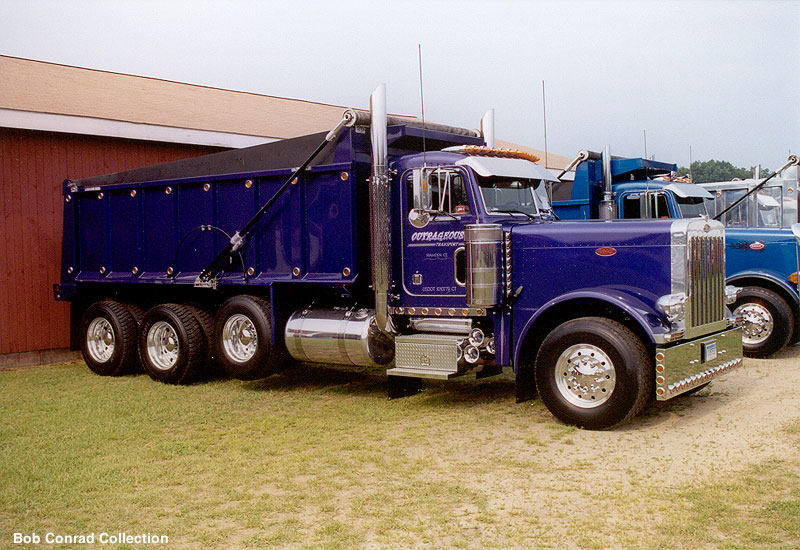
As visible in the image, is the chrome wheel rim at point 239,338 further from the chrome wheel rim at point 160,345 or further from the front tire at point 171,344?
the chrome wheel rim at point 160,345

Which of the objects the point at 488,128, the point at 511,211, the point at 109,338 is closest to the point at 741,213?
the point at 488,128

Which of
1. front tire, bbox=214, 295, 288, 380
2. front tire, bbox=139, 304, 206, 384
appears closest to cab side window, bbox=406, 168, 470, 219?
front tire, bbox=214, 295, 288, 380

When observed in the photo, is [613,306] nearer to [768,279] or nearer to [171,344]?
[768,279]

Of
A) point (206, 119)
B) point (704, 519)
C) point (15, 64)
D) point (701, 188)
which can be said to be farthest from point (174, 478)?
point (15, 64)

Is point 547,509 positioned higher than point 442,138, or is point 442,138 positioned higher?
point 442,138

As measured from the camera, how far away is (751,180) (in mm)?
14125

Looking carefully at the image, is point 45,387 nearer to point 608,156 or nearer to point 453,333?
point 453,333

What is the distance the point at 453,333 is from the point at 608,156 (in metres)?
7.25

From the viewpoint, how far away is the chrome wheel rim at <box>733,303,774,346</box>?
11172 millimetres

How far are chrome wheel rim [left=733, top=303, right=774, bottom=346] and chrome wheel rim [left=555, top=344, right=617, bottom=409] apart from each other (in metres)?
4.93

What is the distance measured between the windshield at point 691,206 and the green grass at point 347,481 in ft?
19.2

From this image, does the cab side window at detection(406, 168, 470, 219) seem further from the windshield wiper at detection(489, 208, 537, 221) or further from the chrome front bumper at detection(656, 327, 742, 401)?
the chrome front bumper at detection(656, 327, 742, 401)

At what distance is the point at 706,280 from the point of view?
7.79m

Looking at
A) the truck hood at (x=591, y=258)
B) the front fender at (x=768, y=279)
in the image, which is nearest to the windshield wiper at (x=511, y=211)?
the truck hood at (x=591, y=258)
